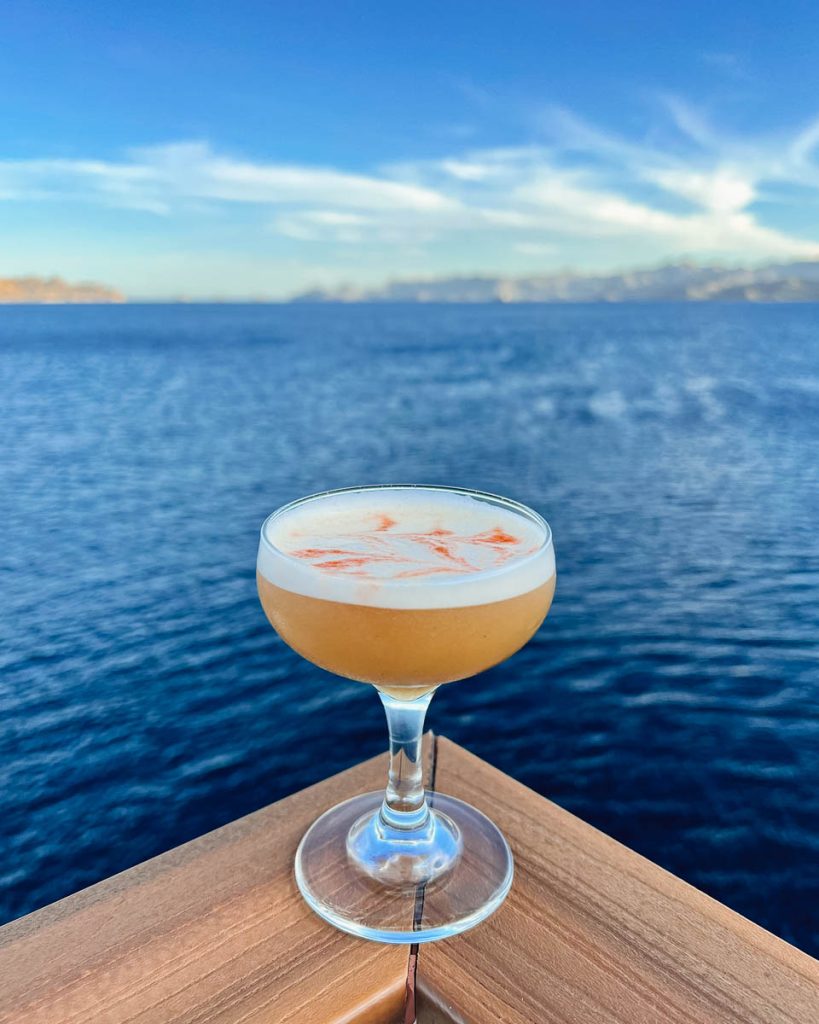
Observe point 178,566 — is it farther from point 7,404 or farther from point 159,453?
point 7,404

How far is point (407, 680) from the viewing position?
1.15 metres

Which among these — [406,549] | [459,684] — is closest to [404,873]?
[406,549]

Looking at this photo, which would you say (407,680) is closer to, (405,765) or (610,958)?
(405,765)

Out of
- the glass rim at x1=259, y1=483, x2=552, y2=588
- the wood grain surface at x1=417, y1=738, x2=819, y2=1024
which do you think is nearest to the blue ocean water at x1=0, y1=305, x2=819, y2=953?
the wood grain surface at x1=417, y1=738, x2=819, y2=1024

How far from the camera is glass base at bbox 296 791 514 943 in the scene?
1126 mm

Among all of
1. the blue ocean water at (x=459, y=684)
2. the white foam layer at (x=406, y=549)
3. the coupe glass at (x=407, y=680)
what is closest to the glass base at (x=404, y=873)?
the coupe glass at (x=407, y=680)

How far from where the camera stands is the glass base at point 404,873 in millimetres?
1126

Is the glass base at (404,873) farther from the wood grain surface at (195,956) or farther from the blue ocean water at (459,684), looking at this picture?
the blue ocean water at (459,684)

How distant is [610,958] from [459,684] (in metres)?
5.68

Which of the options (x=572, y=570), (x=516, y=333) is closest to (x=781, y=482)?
(x=572, y=570)

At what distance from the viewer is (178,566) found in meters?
8.91

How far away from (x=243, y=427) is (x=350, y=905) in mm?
19271

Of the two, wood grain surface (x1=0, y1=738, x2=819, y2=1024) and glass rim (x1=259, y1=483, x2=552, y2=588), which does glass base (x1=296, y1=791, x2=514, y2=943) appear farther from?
glass rim (x1=259, y1=483, x2=552, y2=588)

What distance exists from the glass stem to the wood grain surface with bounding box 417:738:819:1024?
18 cm
